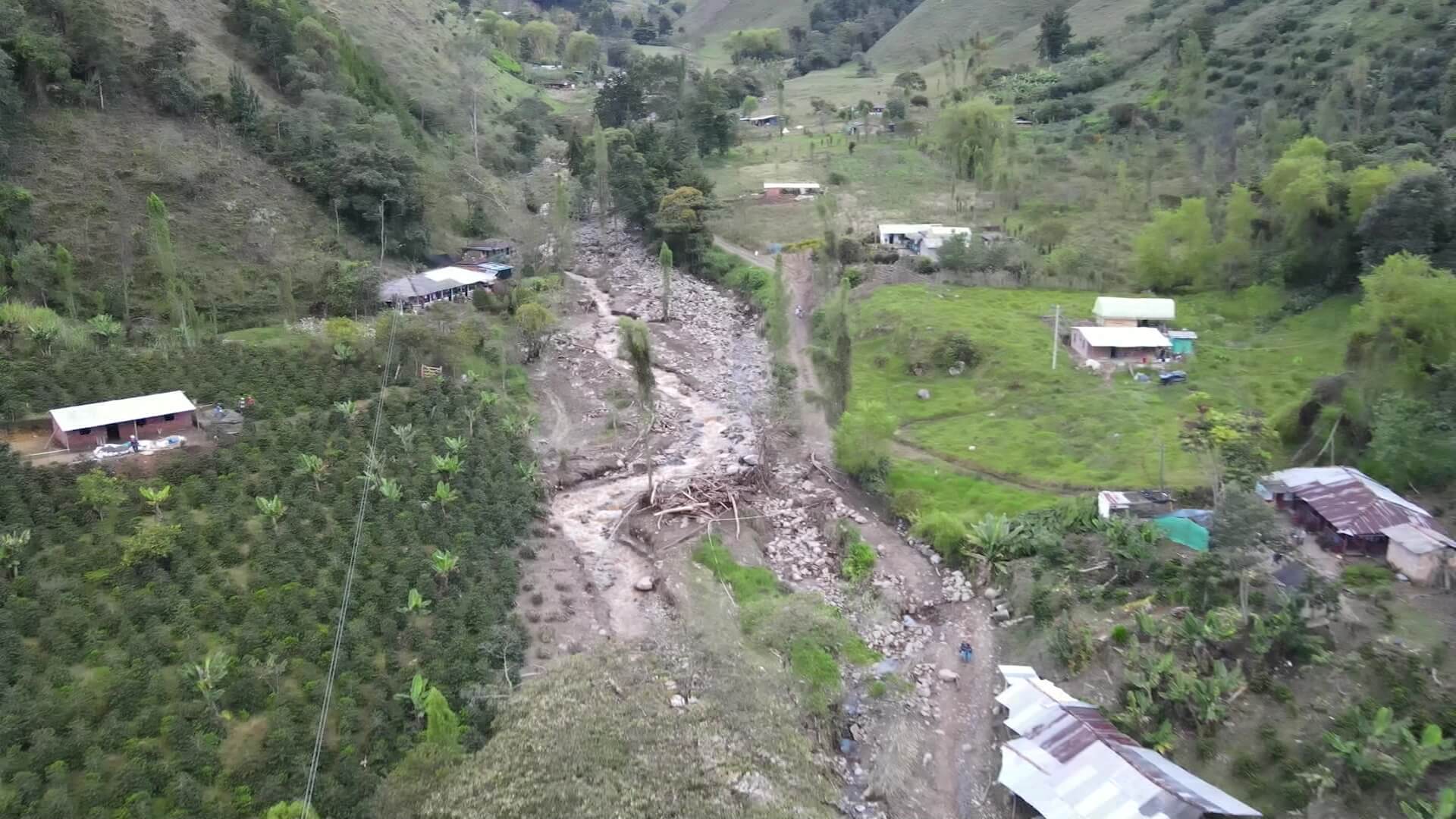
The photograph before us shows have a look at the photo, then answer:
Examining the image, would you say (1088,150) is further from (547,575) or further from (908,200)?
(547,575)

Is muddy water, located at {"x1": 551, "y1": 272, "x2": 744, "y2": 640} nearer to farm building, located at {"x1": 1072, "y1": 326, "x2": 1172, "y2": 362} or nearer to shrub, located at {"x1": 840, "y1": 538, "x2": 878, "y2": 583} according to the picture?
shrub, located at {"x1": 840, "y1": 538, "x2": 878, "y2": 583}

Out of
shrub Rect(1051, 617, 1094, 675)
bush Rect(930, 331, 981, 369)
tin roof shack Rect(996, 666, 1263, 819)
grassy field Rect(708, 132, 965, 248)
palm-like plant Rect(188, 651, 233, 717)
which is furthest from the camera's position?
grassy field Rect(708, 132, 965, 248)

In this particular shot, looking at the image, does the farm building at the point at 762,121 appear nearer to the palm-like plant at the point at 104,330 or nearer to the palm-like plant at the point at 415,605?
the palm-like plant at the point at 104,330

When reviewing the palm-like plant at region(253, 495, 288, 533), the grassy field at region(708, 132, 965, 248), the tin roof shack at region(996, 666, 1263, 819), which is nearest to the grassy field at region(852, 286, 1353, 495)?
the tin roof shack at region(996, 666, 1263, 819)

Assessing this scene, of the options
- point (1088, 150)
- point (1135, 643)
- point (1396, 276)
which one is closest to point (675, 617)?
point (1135, 643)

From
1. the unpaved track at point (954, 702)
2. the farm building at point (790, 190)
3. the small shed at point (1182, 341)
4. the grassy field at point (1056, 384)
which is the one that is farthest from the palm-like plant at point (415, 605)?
the farm building at point (790, 190)

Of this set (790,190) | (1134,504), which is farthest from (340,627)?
(790,190)
